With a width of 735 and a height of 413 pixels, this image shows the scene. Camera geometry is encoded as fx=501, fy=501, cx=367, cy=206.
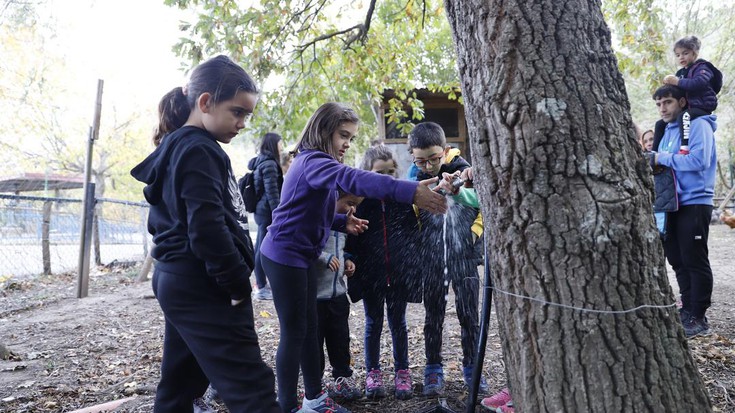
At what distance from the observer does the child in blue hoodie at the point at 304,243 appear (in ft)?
8.43

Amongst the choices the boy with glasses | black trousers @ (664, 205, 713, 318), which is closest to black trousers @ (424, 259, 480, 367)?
the boy with glasses

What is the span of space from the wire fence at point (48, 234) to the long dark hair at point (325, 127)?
5809mm

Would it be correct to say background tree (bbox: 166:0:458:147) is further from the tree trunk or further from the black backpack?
the tree trunk

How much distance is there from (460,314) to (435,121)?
7.25 m

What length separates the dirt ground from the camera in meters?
3.13

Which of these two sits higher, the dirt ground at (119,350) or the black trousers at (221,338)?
the black trousers at (221,338)

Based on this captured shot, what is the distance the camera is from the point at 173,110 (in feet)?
7.66

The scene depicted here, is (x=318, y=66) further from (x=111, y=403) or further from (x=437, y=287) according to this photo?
(x=111, y=403)

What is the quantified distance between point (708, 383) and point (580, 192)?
2.06m

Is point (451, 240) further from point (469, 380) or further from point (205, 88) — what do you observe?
point (205, 88)

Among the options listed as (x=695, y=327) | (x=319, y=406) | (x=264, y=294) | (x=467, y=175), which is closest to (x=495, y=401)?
(x=319, y=406)

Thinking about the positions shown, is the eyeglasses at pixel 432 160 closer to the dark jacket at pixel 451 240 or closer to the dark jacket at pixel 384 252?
the dark jacket at pixel 451 240

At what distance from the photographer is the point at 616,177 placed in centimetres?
173

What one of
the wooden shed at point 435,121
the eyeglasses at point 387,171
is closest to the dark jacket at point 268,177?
the eyeglasses at point 387,171
